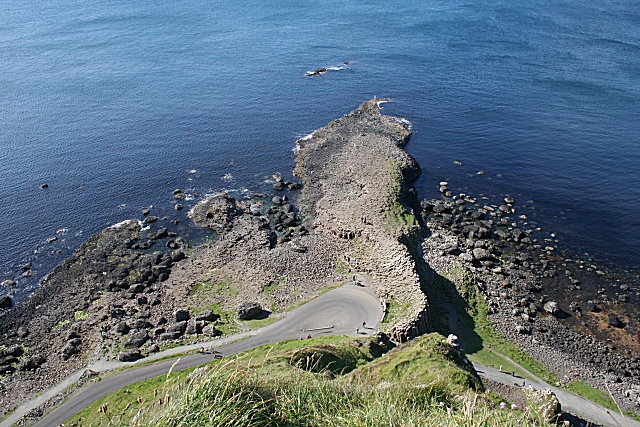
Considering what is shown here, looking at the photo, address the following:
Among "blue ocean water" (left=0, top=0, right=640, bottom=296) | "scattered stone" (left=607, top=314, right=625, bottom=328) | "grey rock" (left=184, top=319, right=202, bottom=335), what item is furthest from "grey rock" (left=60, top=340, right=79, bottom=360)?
"scattered stone" (left=607, top=314, right=625, bottom=328)

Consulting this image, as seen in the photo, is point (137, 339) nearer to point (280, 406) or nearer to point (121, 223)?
point (121, 223)

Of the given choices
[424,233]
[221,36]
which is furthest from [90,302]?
[221,36]

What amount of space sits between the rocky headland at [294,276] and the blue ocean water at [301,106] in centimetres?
759

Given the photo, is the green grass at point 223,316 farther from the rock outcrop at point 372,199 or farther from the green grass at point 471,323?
the green grass at point 471,323

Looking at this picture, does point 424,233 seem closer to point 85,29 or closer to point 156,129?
point 156,129

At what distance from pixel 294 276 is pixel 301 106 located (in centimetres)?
7300

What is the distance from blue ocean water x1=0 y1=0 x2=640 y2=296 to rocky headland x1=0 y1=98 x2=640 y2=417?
7592 mm

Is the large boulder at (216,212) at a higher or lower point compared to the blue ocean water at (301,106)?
lower

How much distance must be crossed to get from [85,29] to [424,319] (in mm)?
186608

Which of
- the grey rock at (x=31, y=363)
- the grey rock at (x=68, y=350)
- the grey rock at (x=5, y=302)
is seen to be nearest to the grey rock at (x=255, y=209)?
the grey rock at (x=68, y=350)

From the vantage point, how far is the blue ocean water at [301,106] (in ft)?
290

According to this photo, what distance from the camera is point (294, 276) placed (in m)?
66.9

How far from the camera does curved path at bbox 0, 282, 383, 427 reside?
1932 inches

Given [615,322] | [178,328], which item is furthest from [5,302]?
[615,322]
